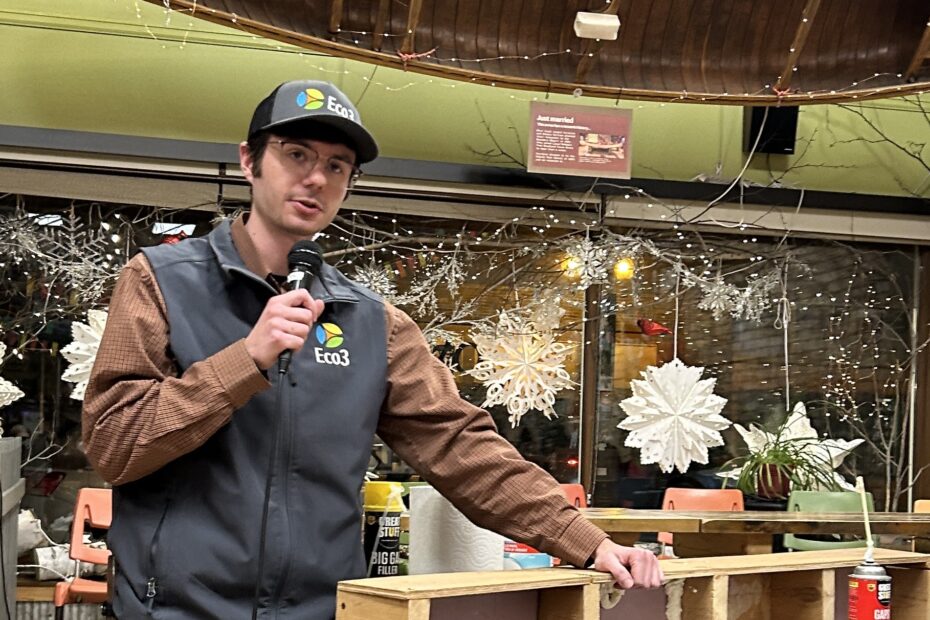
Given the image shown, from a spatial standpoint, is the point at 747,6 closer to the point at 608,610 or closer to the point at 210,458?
the point at 608,610

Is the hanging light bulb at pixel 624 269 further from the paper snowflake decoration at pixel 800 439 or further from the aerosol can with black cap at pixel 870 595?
the aerosol can with black cap at pixel 870 595

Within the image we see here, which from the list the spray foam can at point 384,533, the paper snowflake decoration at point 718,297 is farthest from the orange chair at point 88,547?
the paper snowflake decoration at point 718,297

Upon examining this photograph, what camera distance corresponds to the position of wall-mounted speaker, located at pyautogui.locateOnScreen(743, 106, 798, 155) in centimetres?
607

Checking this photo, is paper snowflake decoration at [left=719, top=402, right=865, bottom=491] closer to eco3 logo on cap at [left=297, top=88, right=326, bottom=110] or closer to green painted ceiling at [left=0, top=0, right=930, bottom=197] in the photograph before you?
green painted ceiling at [left=0, top=0, right=930, bottom=197]

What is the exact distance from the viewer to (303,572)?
1.55m

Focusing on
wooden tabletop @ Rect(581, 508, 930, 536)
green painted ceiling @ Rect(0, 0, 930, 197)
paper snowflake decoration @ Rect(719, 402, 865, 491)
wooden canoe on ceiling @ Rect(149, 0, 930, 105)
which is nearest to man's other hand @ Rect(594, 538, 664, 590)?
wooden tabletop @ Rect(581, 508, 930, 536)

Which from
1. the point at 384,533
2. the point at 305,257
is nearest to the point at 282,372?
the point at 305,257

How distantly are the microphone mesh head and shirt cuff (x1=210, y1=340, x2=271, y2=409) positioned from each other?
21 centimetres

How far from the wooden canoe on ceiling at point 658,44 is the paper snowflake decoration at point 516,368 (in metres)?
1.37

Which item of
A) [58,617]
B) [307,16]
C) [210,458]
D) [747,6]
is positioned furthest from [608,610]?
[747,6]

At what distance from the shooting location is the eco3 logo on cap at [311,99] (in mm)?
1688

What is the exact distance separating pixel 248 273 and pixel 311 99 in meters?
0.30

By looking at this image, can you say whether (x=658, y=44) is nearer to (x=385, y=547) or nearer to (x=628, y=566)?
(x=385, y=547)

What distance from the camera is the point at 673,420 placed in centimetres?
587
